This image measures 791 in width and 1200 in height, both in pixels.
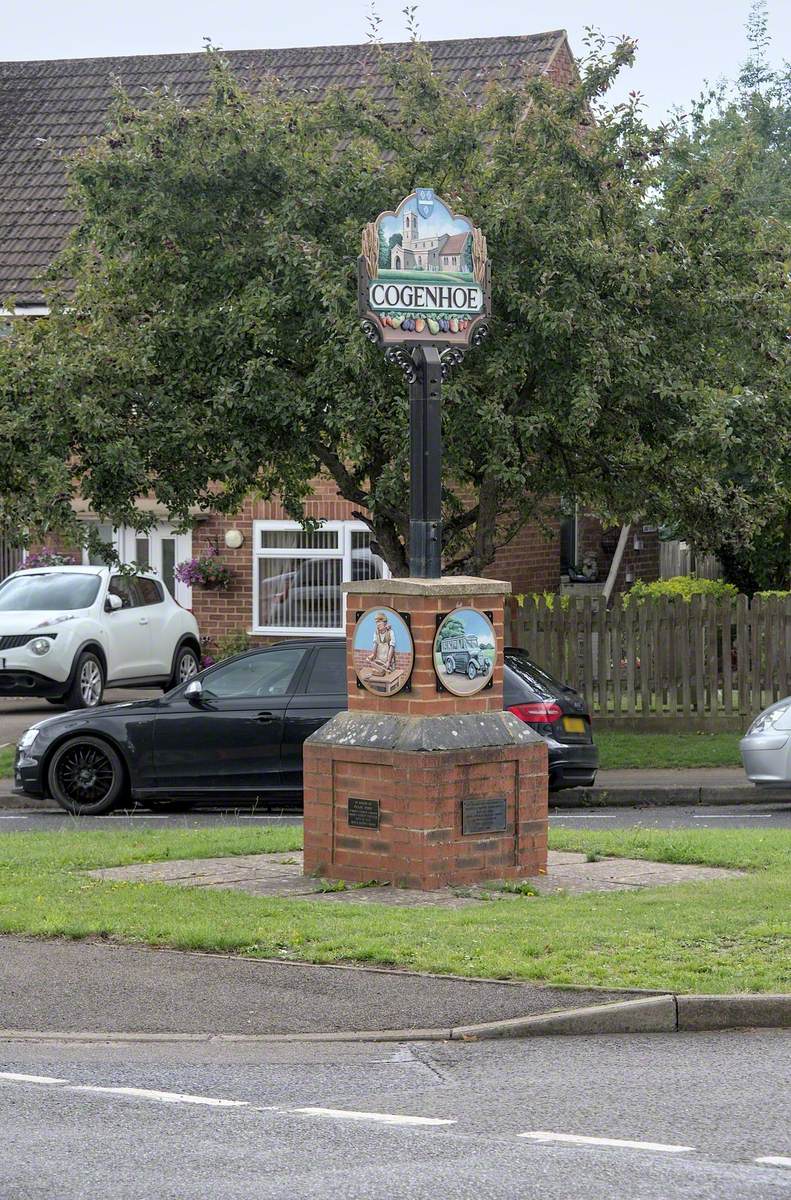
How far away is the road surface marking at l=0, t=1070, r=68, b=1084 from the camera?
23.4ft

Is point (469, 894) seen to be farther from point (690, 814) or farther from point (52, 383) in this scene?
point (52, 383)

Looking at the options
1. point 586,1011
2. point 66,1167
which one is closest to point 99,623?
point 586,1011

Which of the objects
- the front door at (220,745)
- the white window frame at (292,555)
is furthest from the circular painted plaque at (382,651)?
the white window frame at (292,555)

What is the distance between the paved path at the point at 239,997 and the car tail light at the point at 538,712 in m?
7.72

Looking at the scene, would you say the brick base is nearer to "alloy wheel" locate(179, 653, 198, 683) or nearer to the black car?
the black car

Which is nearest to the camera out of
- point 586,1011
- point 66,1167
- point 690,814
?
point 66,1167

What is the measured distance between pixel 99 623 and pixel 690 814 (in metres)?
9.26

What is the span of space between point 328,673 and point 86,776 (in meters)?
2.39

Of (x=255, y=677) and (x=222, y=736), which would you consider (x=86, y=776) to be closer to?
(x=222, y=736)

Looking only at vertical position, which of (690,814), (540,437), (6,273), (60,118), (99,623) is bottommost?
(690,814)

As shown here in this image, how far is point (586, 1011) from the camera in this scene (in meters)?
7.88

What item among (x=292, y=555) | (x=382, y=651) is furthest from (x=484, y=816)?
(x=292, y=555)

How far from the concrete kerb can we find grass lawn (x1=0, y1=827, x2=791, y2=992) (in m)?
0.15

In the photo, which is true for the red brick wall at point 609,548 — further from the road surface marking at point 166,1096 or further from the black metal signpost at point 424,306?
the road surface marking at point 166,1096
